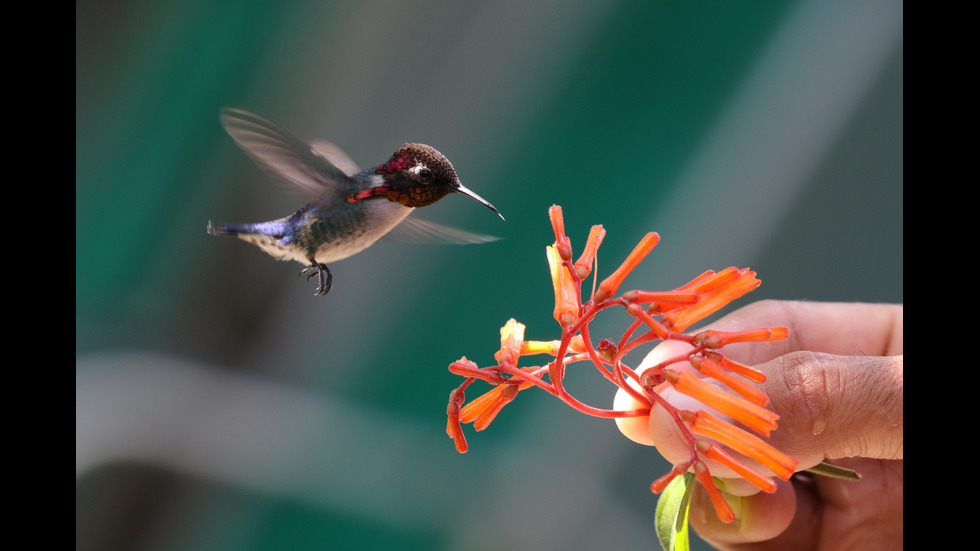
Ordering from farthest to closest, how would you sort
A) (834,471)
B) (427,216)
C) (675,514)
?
(427,216)
(834,471)
(675,514)

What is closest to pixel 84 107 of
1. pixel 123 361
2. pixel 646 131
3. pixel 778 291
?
pixel 123 361

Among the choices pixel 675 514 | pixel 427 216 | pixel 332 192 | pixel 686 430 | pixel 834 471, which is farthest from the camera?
pixel 427 216

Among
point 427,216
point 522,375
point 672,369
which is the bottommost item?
point 427,216

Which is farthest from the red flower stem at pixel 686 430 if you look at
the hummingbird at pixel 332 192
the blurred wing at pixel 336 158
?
the blurred wing at pixel 336 158

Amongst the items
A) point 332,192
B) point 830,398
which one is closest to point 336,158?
point 332,192

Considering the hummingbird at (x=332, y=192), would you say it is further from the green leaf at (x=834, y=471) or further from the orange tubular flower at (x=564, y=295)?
the green leaf at (x=834, y=471)

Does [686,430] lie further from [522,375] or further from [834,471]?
[834,471]

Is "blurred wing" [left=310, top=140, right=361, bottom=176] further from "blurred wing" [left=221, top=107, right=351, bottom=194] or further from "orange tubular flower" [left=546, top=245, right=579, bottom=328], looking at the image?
"orange tubular flower" [left=546, top=245, right=579, bottom=328]
